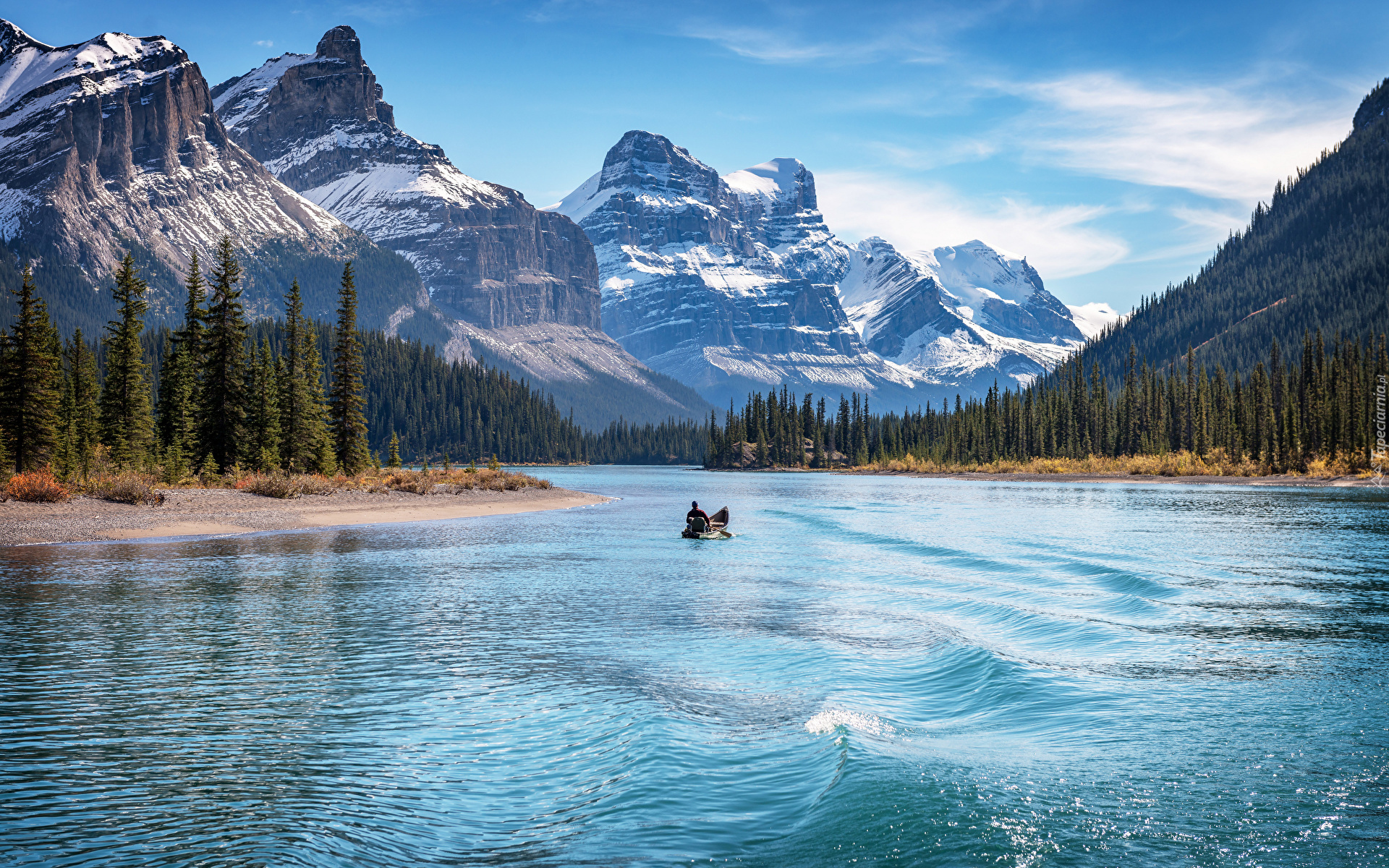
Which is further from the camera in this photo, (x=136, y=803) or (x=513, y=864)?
(x=136, y=803)

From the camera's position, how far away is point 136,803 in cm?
1133

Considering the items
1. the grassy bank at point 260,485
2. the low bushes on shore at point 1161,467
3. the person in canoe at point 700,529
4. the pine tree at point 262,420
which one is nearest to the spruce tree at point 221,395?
the pine tree at point 262,420

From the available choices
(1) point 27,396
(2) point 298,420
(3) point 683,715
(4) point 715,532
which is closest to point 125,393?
(2) point 298,420

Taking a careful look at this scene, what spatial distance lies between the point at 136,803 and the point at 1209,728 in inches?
662

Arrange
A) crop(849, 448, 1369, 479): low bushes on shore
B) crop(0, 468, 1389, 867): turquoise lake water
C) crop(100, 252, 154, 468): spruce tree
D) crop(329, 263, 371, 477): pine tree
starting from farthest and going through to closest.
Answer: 1. crop(849, 448, 1369, 479): low bushes on shore
2. crop(329, 263, 371, 477): pine tree
3. crop(100, 252, 154, 468): spruce tree
4. crop(0, 468, 1389, 867): turquoise lake water

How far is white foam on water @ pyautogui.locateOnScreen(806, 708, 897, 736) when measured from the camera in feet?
51.1

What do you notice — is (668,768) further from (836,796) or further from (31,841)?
(31,841)

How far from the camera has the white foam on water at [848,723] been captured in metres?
15.6

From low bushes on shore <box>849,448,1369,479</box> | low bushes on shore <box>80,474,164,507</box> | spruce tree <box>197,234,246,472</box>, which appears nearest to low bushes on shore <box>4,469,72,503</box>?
low bushes on shore <box>80,474,164,507</box>

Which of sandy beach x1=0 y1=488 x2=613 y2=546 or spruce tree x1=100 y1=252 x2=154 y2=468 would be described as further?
spruce tree x1=100 y1=252 x2=154 y2=468

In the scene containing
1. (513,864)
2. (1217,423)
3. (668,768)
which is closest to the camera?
(513,864)

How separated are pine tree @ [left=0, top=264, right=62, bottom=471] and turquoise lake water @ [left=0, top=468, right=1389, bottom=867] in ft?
92.0

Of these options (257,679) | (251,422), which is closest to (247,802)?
(257,679)

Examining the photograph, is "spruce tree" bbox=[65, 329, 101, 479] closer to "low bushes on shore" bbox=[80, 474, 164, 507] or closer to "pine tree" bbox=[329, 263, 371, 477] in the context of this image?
"low bushes on shore" bbox=[80, 474, 164, 507]
